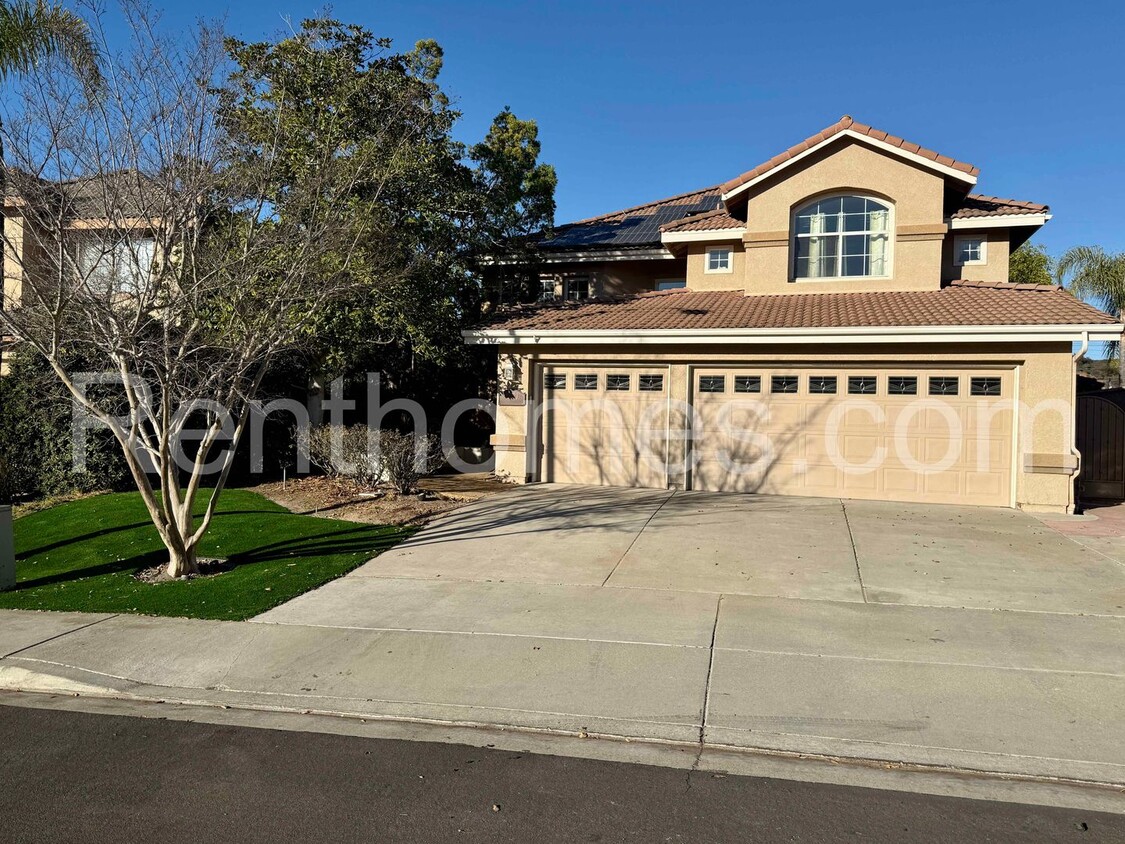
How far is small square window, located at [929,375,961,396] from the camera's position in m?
13.0

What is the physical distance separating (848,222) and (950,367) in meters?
3.78

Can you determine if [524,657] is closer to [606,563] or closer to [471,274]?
[606,563]

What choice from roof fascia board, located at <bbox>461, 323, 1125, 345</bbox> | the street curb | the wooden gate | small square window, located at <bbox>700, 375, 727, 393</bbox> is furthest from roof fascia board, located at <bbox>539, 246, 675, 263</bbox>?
the street curb

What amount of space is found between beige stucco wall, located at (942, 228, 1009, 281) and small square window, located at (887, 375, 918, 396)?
11.7 feet

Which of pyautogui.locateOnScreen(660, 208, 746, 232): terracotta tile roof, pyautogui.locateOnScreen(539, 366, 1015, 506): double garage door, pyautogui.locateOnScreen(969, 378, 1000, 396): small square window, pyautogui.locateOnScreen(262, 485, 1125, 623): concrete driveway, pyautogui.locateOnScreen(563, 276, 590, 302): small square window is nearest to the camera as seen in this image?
pyautogui.locateOnScreen(262, 485, 1125, 623): concrete driveway

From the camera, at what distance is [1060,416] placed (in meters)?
12.4

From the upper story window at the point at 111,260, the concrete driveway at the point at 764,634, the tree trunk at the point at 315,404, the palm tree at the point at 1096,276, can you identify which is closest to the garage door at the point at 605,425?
the concrete driveway at the point at 764,634

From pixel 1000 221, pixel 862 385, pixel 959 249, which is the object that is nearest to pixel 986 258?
pixel 959 249

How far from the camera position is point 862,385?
43.9 feet

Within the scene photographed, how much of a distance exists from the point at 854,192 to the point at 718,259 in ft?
9.93

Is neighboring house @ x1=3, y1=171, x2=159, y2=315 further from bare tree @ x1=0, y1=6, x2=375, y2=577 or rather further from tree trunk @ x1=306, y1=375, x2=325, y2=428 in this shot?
tree trunk @ x1=306, y1=375, x2=325, y2=428

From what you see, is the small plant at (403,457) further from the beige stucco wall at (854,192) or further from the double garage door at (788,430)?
the beige stucco wall at (854,192)

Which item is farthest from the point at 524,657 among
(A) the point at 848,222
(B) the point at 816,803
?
(A) the point at 848,222

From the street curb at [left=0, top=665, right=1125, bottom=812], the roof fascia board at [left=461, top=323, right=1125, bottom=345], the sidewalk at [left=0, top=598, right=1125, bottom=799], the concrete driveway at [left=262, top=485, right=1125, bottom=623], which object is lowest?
the street curb at [left=0, top=665, right=1125, bottom=812]
